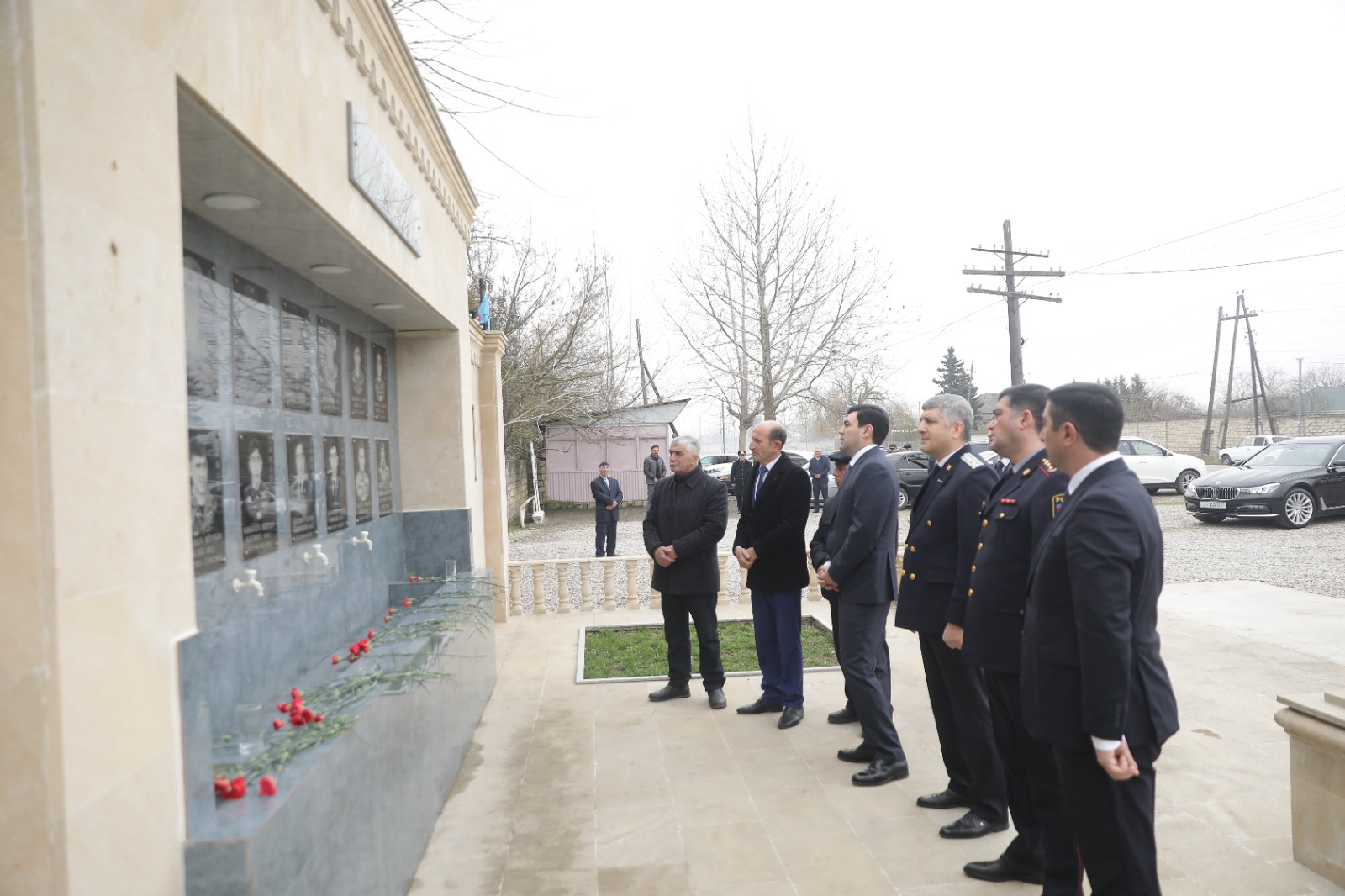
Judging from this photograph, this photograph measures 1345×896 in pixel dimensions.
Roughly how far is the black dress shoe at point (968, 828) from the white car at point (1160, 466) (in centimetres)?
2013

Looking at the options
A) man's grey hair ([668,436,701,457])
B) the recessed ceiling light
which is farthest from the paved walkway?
the recessed ceiling light

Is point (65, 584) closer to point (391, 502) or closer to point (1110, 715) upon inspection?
point (1110, 715)

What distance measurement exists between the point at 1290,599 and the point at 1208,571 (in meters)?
2.26

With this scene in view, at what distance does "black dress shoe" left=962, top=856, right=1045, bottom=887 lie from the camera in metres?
3.53

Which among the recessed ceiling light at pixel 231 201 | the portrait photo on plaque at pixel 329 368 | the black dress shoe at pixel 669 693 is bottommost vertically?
the black dress shoe at pixel 669 693

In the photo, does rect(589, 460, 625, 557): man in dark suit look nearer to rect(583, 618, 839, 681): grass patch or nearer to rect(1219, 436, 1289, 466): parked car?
rect(583, 618, 839, 681): grass patch

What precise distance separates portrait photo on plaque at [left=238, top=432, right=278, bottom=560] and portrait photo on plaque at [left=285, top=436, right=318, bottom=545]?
0.22 m

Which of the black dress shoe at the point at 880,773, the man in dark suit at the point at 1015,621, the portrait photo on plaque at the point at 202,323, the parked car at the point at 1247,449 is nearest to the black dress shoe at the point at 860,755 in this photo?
the black dress shoe at the point at 880,773

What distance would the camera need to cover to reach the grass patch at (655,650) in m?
7.12

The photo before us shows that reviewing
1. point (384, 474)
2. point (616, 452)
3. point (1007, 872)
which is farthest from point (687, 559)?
point (616, 452)

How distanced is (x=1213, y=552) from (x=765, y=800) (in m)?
11.6

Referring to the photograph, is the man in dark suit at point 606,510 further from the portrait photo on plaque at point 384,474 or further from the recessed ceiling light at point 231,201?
the recessed ceiling light at point 231,201

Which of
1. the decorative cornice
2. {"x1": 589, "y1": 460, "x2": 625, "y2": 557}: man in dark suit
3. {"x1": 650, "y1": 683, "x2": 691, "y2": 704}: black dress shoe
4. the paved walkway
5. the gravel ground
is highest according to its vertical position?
the decorative cornice

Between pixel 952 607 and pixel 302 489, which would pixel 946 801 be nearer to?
pixel 952 607
